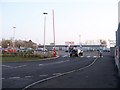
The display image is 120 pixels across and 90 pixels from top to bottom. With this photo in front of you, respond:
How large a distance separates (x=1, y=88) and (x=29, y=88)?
52.5 inches

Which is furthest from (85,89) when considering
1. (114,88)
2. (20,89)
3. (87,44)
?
(87,44)

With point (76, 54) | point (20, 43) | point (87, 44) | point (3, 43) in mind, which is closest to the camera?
point (76, 54)

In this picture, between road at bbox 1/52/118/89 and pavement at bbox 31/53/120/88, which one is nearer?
pavement at bbox 31/53/120/88

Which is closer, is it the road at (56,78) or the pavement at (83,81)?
the pavement at (83,81)

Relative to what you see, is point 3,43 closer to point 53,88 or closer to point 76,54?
point 76,54

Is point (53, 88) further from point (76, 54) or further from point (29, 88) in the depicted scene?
point (76, 54)

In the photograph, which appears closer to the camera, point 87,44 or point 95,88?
point 95,88

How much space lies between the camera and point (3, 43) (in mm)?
142375

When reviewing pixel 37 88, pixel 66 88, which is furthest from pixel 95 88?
pixel 37 88

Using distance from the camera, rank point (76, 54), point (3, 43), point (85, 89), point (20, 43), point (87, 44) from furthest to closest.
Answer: point (87, 44), point (20, 43), point (3, 43), point (76, 54), point (85, 89)

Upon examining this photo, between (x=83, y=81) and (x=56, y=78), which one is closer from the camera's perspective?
(x=83, y=81)

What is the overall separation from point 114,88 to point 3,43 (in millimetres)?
134105

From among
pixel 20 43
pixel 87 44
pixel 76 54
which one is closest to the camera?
pixel 76 54

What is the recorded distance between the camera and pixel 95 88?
1244cm
